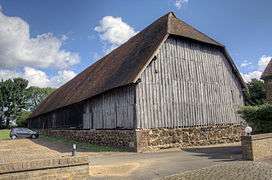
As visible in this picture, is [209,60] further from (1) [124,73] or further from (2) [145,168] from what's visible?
(2) [145,168]

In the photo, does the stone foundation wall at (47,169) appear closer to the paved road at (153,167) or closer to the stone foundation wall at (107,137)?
the paved road at (153,167)

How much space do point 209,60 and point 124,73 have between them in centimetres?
669

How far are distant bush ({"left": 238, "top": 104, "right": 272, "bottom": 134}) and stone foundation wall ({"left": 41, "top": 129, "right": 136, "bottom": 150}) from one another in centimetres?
673

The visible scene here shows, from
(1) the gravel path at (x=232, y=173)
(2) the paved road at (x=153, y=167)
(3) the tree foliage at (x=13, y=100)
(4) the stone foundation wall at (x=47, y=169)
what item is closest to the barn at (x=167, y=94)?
(2) the paved road at (x=153, y=167)

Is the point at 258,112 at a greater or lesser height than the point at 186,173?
greater

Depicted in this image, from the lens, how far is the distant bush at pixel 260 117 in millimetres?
17297

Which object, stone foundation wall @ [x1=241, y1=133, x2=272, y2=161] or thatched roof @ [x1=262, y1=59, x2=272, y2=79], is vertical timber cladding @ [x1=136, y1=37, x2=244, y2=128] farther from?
thatched roof @ [x1=262, y1=59, x2=272, y2=79]

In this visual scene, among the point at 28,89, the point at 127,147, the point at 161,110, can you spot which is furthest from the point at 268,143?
the point at 28,89

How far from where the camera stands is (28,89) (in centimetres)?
8162

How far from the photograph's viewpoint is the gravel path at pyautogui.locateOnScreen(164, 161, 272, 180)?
34.3 ft

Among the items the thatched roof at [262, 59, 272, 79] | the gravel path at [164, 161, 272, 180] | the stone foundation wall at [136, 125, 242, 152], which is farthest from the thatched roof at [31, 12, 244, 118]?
the gravel path at [164, 161, 272, 180]

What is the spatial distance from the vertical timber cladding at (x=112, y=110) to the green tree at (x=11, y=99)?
54.8 metres

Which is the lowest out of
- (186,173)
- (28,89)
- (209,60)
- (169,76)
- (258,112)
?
(186,173)

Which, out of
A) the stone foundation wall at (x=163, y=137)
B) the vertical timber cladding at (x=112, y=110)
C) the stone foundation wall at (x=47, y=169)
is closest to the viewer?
the stone foundation wall at (x=47, y=169)
